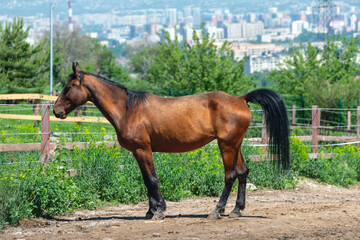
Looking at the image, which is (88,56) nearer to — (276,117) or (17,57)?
(17,57)

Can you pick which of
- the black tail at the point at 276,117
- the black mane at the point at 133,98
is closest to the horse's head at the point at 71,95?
A: the black mane at the point at 133,98

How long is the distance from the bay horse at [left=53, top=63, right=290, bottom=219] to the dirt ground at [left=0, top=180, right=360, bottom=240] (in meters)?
0.45

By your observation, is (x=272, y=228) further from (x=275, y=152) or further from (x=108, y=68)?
(x=108, y=68)

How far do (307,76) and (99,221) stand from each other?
3404 centimetres

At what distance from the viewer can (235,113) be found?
8695mm

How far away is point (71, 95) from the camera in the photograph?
8883 mm

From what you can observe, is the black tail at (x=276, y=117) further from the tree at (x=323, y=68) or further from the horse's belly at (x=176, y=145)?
the tree at (x=323, y=68)

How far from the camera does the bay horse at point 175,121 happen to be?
8703 millimetres

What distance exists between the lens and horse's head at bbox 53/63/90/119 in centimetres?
888

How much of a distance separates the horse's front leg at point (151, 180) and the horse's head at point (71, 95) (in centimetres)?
117

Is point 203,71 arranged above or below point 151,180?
above

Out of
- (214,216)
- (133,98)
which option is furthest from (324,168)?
(133,98)

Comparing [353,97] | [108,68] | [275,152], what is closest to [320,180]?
[275,152]

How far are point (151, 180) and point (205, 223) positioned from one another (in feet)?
3.46
